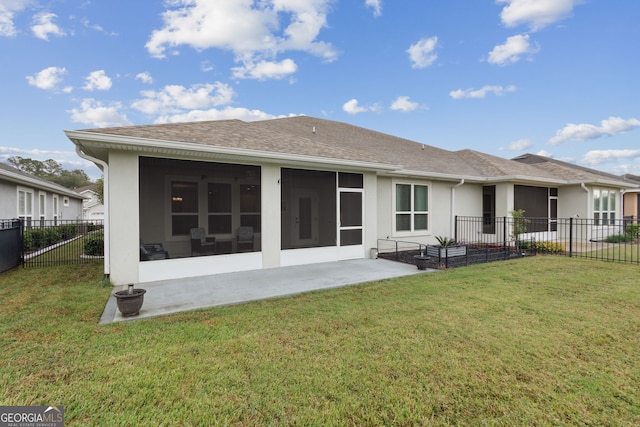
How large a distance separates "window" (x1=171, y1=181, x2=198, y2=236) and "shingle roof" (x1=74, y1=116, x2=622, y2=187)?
3.92ft

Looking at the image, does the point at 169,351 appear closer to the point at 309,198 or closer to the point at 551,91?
the point at 309,198

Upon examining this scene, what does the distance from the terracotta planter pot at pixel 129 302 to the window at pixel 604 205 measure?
20.3 metres

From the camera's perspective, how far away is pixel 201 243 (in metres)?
7.60

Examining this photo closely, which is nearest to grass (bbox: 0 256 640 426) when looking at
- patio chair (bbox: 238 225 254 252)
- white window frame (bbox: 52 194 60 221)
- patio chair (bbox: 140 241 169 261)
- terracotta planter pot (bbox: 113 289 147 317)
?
terracotta planter pot (bbox: 113 289 147 317)

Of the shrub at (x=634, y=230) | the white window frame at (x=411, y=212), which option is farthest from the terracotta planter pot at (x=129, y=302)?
the shrub at (x=634, y=230)

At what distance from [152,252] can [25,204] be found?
44.1ft

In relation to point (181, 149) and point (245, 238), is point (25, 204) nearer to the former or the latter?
point (181, 149)

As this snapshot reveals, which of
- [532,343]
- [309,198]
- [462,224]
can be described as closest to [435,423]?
[532,343]

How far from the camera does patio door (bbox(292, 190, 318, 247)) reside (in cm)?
895

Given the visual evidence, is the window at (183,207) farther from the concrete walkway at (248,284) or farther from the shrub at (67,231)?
the shrub at (67,231)

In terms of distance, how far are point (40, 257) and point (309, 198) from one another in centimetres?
1024

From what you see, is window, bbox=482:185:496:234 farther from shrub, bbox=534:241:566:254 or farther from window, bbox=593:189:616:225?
window, bbox=593:189:616:225

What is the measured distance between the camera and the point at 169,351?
354cm

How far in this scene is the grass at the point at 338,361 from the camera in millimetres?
2520
